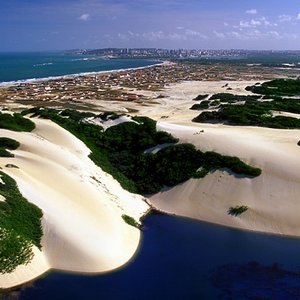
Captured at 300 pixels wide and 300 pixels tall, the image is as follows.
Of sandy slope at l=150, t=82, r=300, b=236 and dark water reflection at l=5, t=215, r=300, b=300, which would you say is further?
sandy slope at l=150, t=82, r=300, b=236

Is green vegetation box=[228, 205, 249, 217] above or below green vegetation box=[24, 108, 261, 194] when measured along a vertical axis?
below

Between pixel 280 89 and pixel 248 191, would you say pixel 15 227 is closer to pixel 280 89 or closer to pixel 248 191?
pixel 248 191

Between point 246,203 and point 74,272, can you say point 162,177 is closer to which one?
point 246,203

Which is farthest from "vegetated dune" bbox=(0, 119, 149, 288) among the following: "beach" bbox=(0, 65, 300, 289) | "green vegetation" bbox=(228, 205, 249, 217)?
"green vegetation" bbox=(228, 205, 249, 217)

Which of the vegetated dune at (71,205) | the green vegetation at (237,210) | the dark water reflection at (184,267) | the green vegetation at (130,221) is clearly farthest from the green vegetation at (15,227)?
the green vegetation at (237,210)

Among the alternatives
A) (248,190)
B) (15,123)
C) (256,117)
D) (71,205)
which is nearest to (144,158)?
(248,190)

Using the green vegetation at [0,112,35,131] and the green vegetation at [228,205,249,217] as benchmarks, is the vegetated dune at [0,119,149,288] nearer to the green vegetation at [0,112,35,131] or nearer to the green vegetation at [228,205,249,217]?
the green vegetation at [0,112,35,131]
